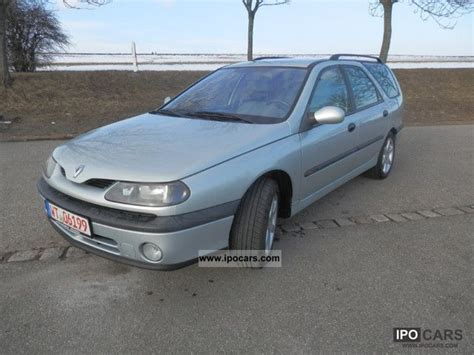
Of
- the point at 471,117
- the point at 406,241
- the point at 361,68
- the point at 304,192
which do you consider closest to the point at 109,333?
the point at 304,192

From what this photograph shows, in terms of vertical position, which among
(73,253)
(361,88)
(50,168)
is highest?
(361,88)

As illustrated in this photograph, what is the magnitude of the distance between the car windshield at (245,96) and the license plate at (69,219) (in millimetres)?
1327

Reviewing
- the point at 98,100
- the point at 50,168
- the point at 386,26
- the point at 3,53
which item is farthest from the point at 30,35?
the point at 50,168

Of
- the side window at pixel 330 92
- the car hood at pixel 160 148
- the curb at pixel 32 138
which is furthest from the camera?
the curb at pixel 32 138

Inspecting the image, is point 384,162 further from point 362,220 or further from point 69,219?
point 69,219

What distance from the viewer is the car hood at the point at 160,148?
2412 mm

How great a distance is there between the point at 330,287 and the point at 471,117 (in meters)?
10.6

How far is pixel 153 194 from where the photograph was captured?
234cm

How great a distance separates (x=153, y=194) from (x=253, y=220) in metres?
0.75

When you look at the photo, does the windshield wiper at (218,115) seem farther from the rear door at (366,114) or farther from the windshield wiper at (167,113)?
the rear door at (366,114)

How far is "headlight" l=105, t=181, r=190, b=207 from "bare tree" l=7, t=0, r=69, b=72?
44.7 ft

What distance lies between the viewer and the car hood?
2.41 m

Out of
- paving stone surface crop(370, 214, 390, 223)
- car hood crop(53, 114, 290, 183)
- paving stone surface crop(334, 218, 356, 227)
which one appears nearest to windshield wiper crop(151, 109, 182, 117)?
car hood crop(53, 114, 290, 183)

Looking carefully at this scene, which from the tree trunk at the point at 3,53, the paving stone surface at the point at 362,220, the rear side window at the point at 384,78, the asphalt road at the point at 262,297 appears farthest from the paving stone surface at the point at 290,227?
the tree trunk at the point at 3,53
